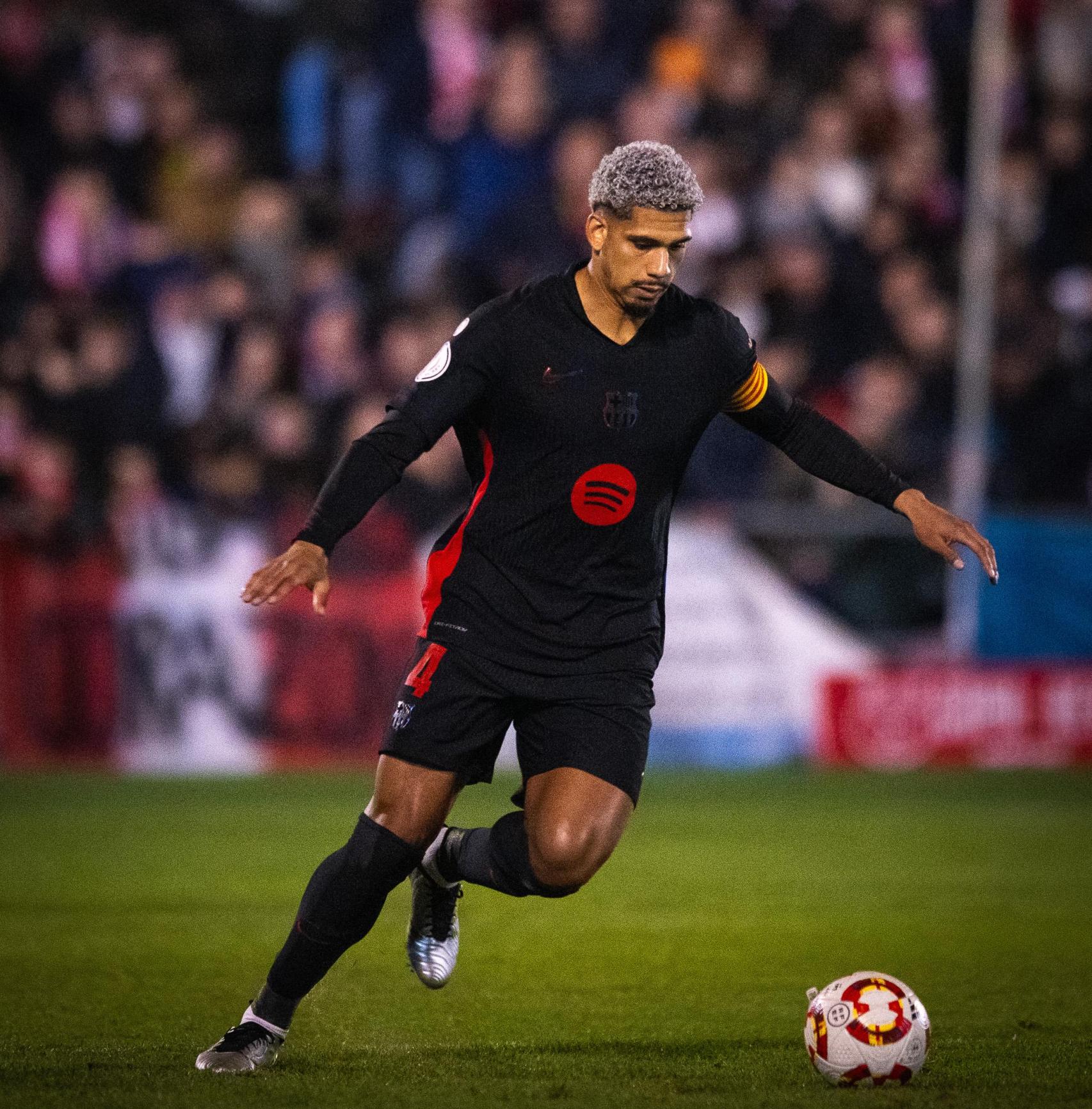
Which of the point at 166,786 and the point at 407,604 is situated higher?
the point at 407,604

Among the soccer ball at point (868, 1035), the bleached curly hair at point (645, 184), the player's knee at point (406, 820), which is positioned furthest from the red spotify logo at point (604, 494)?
the soccer ball at point (868, 1035)

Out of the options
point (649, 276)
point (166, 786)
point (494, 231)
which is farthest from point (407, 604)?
point (649, 276)

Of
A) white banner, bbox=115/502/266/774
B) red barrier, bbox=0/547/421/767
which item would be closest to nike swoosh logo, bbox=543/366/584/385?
red barrier, bbox=0/547/421/767

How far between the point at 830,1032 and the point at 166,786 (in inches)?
275

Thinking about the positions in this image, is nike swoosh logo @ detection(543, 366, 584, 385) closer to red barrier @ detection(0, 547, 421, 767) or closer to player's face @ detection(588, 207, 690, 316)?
player's face @ detection(588, 207, 690, 316)

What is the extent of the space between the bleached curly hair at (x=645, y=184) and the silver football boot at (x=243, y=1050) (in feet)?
7.16

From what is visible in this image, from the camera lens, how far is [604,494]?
4785mm

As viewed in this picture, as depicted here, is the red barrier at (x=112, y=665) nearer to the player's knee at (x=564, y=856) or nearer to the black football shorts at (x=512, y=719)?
the black football shorts at (x=512, y=719)

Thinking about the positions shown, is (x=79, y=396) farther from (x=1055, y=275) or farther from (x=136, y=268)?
(x=1055, y=275)

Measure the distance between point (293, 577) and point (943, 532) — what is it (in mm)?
1704

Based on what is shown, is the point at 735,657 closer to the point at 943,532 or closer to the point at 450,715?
the point at 943,532

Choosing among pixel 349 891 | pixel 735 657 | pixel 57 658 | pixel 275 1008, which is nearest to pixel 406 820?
pixel 349 891

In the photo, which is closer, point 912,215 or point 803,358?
point 803,358

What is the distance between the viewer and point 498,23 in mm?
13945
